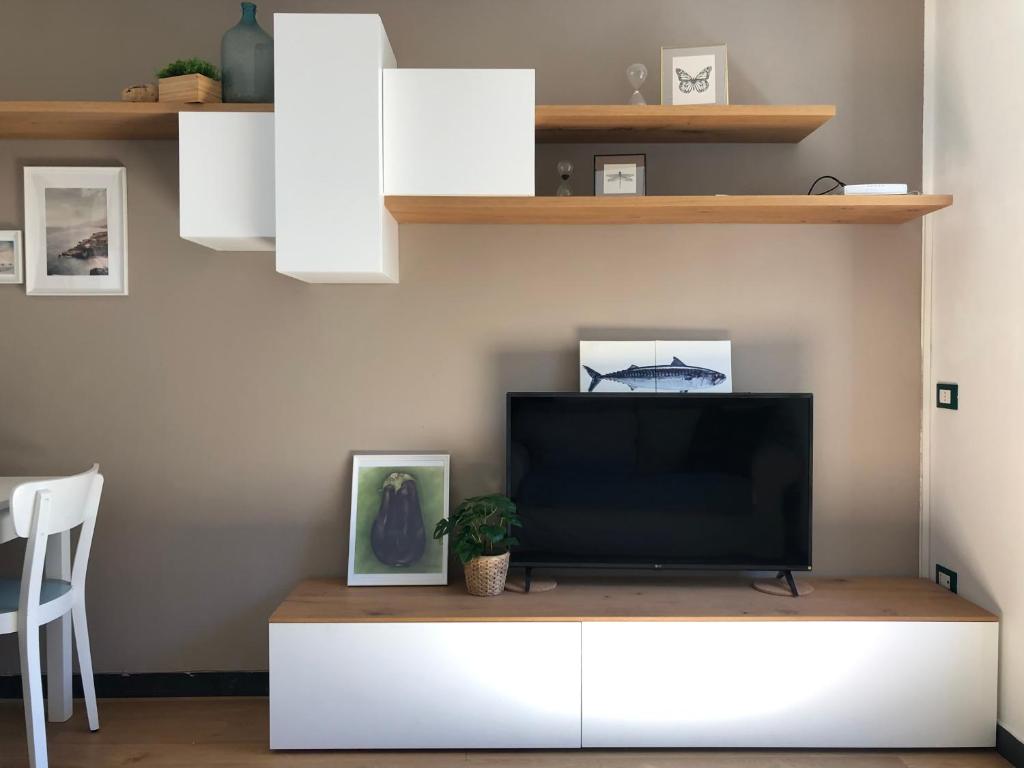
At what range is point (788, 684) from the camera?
244 centimetres

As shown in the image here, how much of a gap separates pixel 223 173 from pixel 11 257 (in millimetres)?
936

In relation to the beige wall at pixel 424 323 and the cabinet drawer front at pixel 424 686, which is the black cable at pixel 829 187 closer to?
the beige wall at pixel 424 323

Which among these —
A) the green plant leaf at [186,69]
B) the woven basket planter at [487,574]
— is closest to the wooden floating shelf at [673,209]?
the green plant leaf at [186,69]

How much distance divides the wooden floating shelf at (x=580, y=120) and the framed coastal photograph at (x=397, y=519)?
1187 mm

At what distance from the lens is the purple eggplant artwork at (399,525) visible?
2773mm

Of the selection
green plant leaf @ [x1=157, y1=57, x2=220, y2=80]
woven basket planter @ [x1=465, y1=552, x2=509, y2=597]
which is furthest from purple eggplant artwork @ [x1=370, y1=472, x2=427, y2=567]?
green plant leaf @ [x1=157, y1=57, x2=220, y2=80]

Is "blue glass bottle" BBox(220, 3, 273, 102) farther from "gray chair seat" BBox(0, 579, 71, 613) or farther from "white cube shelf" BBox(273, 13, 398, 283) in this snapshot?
"gray chair seat" BBox(0, 579, 71, 613)

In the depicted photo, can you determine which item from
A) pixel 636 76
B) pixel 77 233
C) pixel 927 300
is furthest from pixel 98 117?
pixel 927 300

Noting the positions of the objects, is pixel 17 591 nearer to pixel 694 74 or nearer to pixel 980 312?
pixel 694 74

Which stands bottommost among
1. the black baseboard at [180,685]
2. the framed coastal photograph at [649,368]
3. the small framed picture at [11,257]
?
the black baseboard at [180,685]

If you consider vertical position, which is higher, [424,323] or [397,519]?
[424,323]

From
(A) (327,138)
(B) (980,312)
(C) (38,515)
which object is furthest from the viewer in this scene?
(B) (980,312)

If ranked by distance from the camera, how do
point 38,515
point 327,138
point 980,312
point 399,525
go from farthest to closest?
point 399,525 → point 980,312 → point 327,138 → point 38,515

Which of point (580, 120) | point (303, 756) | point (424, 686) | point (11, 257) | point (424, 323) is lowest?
point (303, 756)
